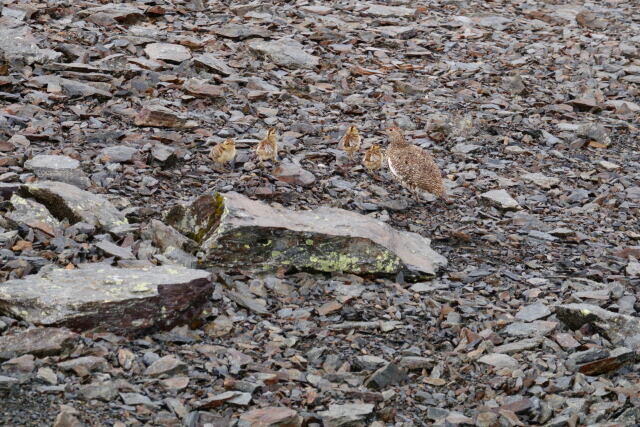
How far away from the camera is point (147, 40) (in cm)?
1623

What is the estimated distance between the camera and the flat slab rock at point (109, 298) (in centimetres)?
730

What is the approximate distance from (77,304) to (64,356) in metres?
0.50

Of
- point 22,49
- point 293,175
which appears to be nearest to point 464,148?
point 293,175

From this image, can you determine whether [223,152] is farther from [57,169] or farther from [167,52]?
[167,52]

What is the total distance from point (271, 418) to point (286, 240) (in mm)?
2910

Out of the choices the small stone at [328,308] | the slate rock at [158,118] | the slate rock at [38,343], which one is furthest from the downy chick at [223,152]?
the slate rock at [38,343]

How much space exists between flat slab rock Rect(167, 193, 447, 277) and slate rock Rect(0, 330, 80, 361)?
2196 millimetres

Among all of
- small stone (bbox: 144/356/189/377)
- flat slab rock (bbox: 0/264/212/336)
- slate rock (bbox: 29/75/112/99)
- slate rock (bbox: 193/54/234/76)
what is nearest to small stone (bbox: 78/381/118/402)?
small stone (bbox: 144/356/189/377)

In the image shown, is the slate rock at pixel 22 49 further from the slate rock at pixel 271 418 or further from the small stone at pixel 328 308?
the slate rock at pixel 271 418

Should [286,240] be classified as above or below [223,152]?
above

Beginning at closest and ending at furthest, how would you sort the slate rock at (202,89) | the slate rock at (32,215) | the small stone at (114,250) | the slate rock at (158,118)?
the small stone at (114,250) → the slate rock at (32,215) → the slate rock at (158,118) → the slate rock at (202,89)

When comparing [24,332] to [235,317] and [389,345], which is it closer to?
[235,317]

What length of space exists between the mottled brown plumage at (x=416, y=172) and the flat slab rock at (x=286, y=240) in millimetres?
1967

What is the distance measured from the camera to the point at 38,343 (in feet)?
22.8
